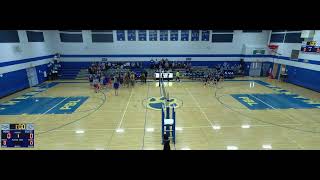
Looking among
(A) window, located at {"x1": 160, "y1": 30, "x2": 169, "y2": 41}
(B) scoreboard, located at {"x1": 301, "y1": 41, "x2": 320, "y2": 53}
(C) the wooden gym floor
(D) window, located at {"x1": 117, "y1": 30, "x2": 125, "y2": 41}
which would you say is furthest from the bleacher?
(B) scoreboard, located at {"x1": 301, "y1": 41, "x2": 320, "y2": 53}

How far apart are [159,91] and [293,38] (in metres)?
15.4

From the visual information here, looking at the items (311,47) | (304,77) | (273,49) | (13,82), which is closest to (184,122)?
(304,77)

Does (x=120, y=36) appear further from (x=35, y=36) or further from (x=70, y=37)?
(x=35, y=36)

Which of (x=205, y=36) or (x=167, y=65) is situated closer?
(x=167, y=65)

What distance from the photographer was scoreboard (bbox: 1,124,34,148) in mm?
5648

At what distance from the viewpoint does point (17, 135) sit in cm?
583

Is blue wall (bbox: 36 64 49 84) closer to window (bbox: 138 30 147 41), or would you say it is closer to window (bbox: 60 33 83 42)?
window (bbox: 60 33 83 42)

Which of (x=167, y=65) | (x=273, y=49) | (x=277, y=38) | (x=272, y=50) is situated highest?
(x=277, y=38)

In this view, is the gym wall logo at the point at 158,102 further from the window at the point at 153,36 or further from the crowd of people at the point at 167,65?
the window at the point at 153,36

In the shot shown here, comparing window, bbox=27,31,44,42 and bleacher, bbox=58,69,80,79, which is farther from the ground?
window, bbox=27,31,44,42

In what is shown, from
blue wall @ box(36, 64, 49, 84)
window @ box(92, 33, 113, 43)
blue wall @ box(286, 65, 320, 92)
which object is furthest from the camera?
window @ box(92, 33, 113, 43)

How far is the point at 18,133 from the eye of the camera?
588 cm

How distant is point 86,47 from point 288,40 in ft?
77.3

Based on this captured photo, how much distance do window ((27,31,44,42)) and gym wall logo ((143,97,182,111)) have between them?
47.2ft
